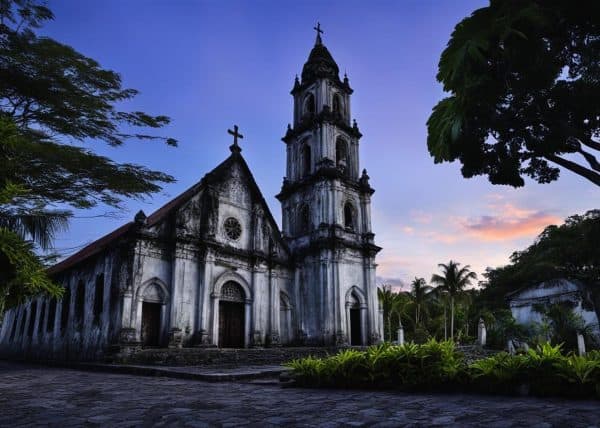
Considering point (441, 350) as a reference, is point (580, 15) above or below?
above

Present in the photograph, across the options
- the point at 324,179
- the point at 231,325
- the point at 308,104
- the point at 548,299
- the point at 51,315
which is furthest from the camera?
the point at 548,299

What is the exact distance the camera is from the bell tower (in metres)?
21.6

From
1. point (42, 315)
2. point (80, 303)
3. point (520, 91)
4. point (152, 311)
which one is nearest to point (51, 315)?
point (42, 315)

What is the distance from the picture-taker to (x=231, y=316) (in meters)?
19.5

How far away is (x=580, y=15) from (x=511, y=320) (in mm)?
27009

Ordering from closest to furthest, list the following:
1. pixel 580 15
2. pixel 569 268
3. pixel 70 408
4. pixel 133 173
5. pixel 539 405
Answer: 1. pixel 539 405
2. pixel 70 408
3. pixel 580 15
4. pixel 133 173
5. pixel 569 268

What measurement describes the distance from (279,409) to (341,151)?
69.4ft

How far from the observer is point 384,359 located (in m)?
7.82

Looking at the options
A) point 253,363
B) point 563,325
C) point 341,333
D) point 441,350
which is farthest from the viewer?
point 563,325

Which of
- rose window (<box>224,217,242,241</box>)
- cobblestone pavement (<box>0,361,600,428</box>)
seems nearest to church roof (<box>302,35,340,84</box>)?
rose window (<box>224,217,242,241</box>)

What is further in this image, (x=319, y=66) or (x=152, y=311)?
(x=319, y=66)

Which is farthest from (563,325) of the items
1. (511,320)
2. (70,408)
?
(70,408)

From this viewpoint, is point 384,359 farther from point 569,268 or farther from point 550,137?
point 569,268

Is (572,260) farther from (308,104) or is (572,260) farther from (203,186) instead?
(203,186)
